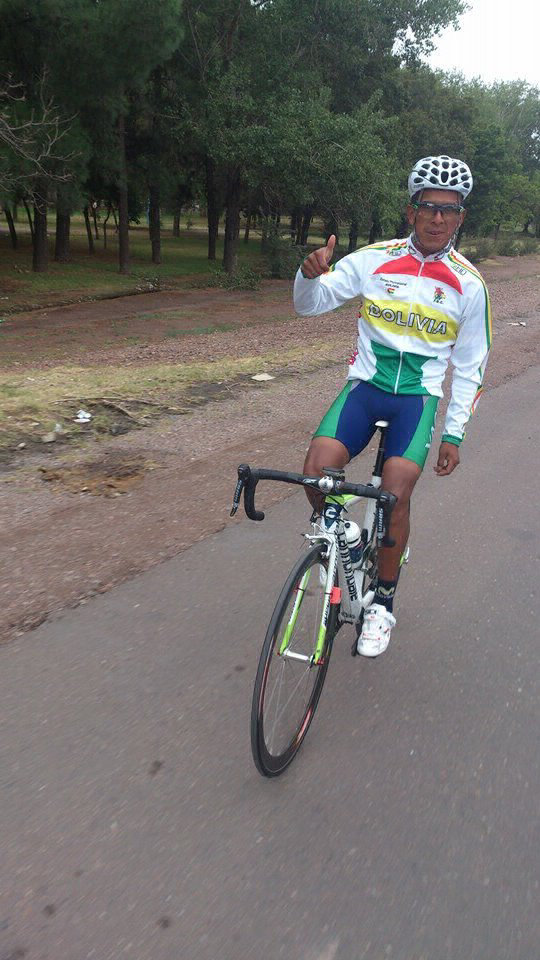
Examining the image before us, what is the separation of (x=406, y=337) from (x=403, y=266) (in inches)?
12.0

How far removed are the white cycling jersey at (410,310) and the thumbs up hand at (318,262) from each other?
0.35 ft

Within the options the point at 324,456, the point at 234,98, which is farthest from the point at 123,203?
the point at 324,456

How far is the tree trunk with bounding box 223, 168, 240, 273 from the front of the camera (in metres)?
30.1

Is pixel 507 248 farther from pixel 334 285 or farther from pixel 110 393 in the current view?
pixel 334 285

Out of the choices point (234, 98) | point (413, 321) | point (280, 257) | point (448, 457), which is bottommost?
point (280, 257)

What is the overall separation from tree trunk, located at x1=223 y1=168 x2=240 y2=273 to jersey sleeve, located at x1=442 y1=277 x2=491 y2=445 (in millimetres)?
27785

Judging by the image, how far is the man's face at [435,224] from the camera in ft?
10.0

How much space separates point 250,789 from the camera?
2.68 meters

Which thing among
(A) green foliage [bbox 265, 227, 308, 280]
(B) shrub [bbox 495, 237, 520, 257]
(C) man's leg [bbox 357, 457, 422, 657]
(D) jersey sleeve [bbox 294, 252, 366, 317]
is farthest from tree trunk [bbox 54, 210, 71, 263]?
(C) man's leg [bbox 357, 457, 422, 657]

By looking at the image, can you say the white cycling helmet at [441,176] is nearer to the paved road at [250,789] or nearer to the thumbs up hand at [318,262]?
the thumbs up hand at [318,262]

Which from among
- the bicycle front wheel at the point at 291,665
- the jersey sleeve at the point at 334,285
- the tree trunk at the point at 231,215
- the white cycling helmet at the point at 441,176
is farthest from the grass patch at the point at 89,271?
the bicycle front wheel at the point at 291,665

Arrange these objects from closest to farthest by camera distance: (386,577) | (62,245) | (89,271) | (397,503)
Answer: (397,503) < (386,577) < (89,271) < (62,245)

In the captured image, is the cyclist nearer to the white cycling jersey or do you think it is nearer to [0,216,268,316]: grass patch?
the white cycling jersey

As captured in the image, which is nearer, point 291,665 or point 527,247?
point 291,665
